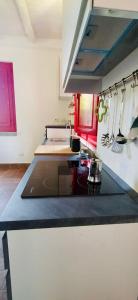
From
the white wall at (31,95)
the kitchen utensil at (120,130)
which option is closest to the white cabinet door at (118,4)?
the kitchen utensil at (120,130)

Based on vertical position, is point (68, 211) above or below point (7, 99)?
below

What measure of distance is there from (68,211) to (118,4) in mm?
635

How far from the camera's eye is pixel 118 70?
973 millimetres

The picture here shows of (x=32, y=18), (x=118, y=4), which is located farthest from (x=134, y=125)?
(x=32, y=18)

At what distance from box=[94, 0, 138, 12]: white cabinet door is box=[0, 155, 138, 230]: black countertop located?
2.02 feet

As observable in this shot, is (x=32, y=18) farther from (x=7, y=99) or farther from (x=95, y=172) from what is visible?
(x=95, y=172)

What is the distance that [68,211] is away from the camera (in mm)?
642

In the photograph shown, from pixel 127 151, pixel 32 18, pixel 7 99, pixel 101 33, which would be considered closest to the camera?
pixel 101 33

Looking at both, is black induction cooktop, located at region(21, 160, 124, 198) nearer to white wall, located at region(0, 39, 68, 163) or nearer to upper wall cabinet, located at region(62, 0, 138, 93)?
upper wall cabinet, located at region(62, 0, 138, 93)

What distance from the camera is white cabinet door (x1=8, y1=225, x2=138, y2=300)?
61 cm

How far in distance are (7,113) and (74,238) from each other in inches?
135

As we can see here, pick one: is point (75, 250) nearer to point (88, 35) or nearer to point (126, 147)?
point (126, 147)

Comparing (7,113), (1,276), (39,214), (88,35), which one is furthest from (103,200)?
(7,113)

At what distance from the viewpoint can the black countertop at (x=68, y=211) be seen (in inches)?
23.1
